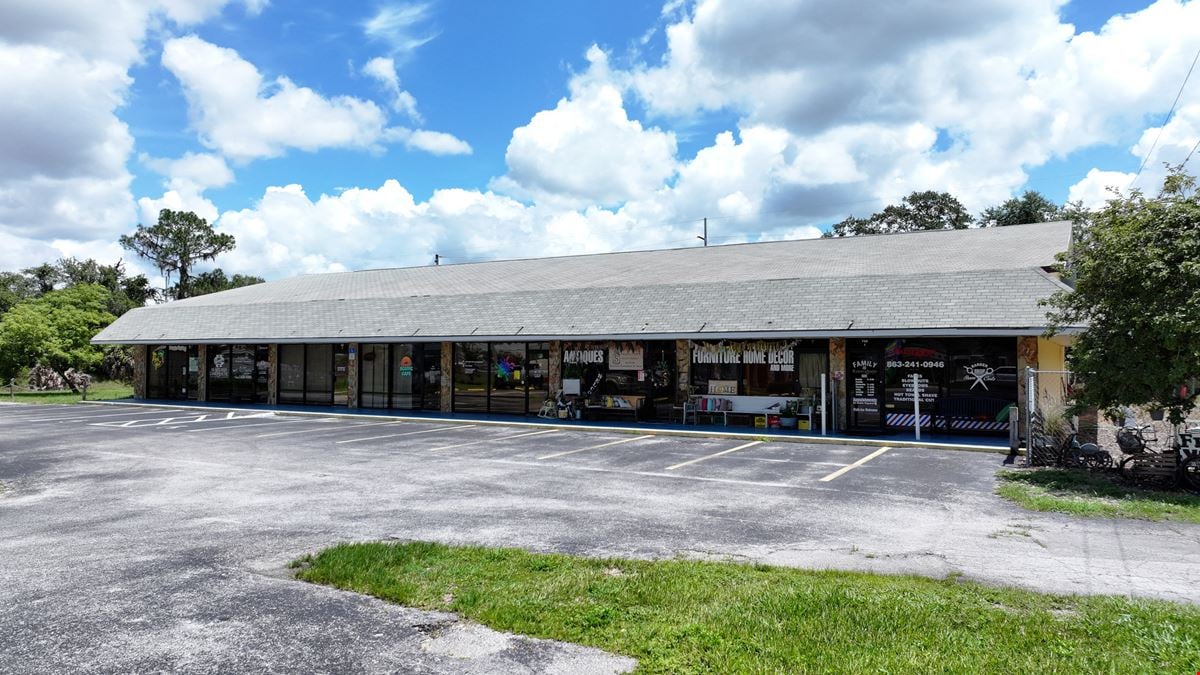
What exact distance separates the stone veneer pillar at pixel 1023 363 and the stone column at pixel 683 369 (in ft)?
26.9

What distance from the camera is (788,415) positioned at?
62.9 ft

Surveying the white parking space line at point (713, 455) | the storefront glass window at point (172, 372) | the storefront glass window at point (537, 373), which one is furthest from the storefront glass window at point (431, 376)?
the white parking space line at point (713, 455)

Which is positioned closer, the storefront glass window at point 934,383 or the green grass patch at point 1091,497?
the green grass patch at point 1091,497

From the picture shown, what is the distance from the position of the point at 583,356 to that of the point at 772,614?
1715cm

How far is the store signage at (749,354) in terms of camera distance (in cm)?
1945

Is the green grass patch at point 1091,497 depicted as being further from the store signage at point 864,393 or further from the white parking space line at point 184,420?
the white parking space line at point 184,420

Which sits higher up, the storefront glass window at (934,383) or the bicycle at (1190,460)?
the storefront glass window at (934,383)

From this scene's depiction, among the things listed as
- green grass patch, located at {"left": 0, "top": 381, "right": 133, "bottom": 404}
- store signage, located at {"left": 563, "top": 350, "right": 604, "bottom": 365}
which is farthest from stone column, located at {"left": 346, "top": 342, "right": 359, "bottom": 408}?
green grass patch, located at {"left": 0, "top": 381, "right": 133, "bottom": 404}

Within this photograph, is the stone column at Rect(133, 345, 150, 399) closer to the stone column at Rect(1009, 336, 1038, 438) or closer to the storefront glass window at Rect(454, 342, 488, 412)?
the storefront glass window at Rect(454, 342, 488, 412)

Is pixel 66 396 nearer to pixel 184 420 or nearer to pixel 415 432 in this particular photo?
pixel 184 420

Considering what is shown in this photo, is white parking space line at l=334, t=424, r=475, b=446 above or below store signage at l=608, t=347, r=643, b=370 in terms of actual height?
below

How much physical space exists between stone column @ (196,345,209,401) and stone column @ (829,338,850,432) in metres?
24.4

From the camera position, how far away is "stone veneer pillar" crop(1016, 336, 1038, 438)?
16531 mm

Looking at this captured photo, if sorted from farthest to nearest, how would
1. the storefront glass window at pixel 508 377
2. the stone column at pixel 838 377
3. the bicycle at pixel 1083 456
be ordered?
the storefront glass window at pixel 508 377, the stone column at pixel 838 377, the bicycle at pixel 1083 456
